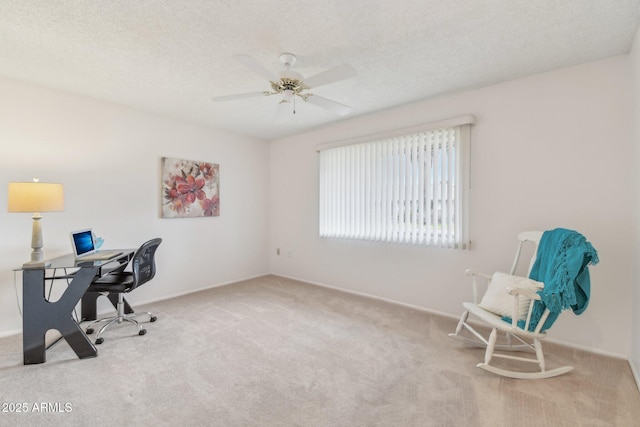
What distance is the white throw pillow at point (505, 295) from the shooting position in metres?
2.12

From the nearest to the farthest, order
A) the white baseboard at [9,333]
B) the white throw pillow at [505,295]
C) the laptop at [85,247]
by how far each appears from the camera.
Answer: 1. the white throw pillow at [505,295]
2. the laptop at [85,247]
3. the white baseboard at [9,333]

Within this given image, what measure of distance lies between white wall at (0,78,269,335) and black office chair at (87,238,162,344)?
701mm

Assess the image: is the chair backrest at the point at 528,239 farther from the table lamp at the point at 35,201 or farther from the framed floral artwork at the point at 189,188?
the table lamp at the point at 35,201

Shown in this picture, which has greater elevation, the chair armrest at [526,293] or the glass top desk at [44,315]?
the chair armrest at [526,293]

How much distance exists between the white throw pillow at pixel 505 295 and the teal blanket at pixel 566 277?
3.5 inches

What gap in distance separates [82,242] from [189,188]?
4.87 feet

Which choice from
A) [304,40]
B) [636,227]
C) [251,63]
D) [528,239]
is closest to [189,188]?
[251,63]

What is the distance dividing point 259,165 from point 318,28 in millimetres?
3230

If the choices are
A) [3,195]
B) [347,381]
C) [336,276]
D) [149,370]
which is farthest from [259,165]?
[347,381]

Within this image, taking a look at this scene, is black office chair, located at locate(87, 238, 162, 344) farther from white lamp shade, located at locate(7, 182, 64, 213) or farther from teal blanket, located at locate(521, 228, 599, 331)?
teal blanket, located at locate(521, 228, 599, 331)

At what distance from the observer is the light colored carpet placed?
5.38 ft

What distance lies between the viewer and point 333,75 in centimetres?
201

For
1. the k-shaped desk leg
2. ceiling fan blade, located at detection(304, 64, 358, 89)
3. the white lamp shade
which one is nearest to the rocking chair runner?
ceiling fan blade, located at detection(304, 64, 358, 89)

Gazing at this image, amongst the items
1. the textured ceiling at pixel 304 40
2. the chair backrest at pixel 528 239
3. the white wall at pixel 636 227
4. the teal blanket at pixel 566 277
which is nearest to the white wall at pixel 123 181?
the textured ceiling at pixel 304 40
